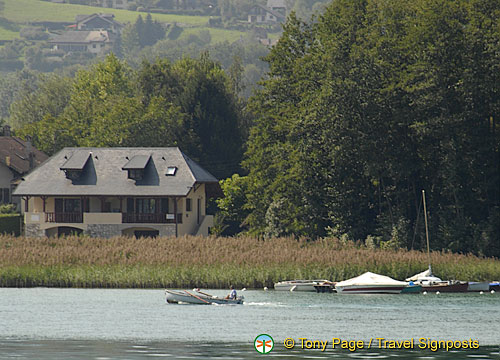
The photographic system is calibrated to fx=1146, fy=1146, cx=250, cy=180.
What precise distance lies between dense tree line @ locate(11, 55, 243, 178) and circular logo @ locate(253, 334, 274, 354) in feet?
Answer: 247

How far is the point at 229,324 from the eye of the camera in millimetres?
50188

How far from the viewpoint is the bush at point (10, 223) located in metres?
100

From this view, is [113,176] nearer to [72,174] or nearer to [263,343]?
[72,174]

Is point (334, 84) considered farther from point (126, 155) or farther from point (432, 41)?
point (126, 155)

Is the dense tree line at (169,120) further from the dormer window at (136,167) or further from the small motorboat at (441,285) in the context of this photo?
the small motorboat at (441,285)

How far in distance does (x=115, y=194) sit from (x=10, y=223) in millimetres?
10990

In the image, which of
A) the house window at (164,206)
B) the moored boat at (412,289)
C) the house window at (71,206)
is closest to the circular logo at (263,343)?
the moored boat at (412,289)

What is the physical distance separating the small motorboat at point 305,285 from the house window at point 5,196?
51.1 metres

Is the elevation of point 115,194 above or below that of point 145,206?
above

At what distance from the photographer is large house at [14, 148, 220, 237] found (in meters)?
97.2

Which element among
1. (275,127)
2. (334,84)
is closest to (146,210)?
(275,127)

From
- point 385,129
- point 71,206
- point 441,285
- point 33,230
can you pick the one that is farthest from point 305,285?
point 33,230

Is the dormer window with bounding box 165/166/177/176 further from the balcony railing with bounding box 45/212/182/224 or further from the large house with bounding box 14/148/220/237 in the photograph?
the balcony railing with bounding box 45/212/182/224

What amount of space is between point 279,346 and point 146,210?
57.2 metres
